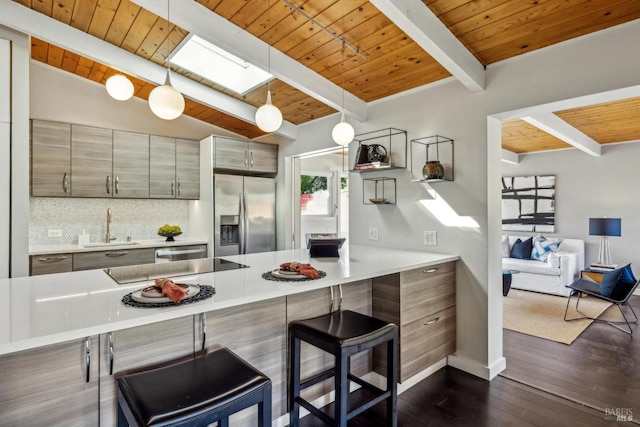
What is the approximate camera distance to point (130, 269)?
2.17m

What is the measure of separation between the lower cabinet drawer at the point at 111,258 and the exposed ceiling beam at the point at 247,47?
236cm

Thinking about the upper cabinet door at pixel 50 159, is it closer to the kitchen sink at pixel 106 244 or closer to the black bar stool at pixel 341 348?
the kitchen sink at pixel 106 244

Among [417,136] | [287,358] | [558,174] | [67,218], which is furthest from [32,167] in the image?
[558,174]

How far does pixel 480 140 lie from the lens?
2.68 meters

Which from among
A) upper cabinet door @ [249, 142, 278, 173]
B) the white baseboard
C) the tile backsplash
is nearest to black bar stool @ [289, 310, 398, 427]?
the white baseboard

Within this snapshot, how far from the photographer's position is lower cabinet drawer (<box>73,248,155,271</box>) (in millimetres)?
3377

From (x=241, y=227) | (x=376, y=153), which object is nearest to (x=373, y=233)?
(x=376, y=153)

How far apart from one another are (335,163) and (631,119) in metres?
4.27

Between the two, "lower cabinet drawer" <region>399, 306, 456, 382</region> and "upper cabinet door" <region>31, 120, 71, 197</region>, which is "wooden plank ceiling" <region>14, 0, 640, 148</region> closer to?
"upper cabinet door" <region>31, 120, 71, 197</region>

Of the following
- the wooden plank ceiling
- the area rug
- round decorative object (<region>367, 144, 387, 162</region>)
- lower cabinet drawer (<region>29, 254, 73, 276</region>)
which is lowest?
the area rug

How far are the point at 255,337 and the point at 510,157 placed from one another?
6.02m

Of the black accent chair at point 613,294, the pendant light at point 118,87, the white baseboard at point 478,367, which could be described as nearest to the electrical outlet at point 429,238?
the white baseboard at point 478,367

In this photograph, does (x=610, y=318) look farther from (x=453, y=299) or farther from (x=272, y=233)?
(x=272, y=233)

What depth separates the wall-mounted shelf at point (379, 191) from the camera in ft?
10.8
